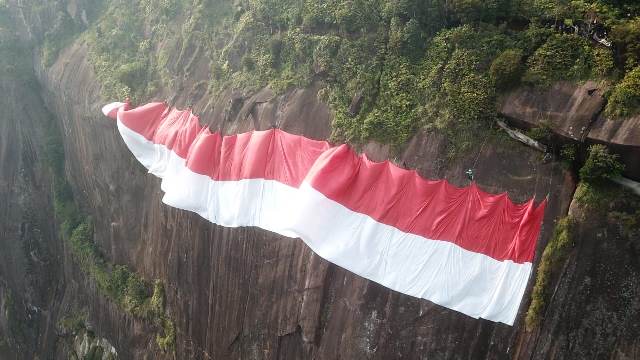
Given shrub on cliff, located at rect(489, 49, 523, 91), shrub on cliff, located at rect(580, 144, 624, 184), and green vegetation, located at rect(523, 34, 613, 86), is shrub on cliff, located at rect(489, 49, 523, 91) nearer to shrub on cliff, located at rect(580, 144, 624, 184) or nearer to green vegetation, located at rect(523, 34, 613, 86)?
green vegetation, located at rect(523, 34, 613, 86)

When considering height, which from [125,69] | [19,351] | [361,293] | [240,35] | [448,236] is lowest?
[19,351]

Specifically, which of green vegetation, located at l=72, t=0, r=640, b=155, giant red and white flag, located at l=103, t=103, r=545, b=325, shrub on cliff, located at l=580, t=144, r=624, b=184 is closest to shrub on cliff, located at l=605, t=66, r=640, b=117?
green vegetation, located at l=72, t=0, r=640, b=155

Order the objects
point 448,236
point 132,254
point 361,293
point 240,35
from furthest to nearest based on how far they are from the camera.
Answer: point 132,254 < point 240,35 < point 361,293 < point 448,236

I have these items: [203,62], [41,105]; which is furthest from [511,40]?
[41,105]

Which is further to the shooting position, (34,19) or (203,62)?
(34,19)

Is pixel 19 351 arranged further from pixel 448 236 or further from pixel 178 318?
pixel 448 236

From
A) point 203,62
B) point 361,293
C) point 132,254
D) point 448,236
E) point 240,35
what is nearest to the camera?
point 448,236

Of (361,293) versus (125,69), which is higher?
(125,69)
